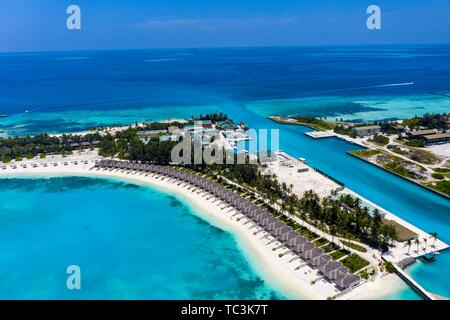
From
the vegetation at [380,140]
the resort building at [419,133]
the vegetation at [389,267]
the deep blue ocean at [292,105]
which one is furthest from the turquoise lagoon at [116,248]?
the resort building at [419,133]

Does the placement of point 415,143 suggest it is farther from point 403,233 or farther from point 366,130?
point 403,233

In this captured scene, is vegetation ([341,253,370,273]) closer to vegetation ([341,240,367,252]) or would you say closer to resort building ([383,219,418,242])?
vegetation ([341,240,367,252])

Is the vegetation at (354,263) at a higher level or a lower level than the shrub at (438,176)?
lower

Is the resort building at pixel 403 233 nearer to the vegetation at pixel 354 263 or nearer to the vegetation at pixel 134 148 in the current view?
the vegetation at pixel 354 263

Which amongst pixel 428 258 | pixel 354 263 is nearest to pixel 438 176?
pixel 428 258
